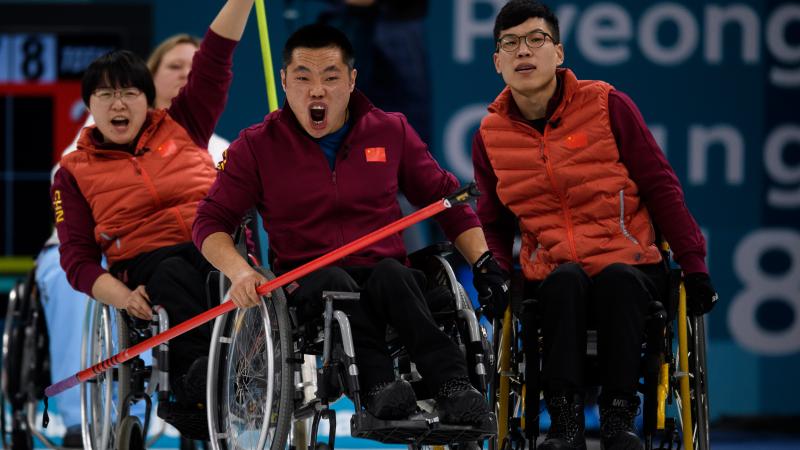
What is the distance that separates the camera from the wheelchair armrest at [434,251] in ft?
13.9

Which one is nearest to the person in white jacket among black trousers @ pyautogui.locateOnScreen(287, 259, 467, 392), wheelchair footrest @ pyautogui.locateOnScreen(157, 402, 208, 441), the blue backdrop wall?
the blue backdrop wall

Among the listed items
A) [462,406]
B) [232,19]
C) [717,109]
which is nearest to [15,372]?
[232,19]

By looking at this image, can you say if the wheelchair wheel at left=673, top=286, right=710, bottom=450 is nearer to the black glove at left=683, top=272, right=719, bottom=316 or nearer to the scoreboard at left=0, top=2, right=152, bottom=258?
the black glove at left=683, top=272, right=719, bottom=316

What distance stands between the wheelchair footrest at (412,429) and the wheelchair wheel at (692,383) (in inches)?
22.2

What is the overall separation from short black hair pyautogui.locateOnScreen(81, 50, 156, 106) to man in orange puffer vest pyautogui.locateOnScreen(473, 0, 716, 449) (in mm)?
1151

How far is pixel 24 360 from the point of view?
579cm

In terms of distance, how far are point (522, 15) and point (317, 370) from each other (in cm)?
116

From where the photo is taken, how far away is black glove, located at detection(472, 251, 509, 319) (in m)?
4.19

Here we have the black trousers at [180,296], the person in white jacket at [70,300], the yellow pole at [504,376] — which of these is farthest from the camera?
the person in white jacket at [70,300]

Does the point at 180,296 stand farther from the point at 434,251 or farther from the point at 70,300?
the point at 70,300

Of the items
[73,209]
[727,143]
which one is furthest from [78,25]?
[727,143]

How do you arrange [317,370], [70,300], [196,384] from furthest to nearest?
[70,300] → [196,384] → [317,370]

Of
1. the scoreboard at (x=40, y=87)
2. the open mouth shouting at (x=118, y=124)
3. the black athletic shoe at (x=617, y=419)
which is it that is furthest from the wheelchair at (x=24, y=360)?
the black athletic shoe at (x=617, y=419)

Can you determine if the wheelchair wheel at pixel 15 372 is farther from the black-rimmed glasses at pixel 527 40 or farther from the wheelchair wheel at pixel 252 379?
the black-rimmed glasses at pixel 527 40
